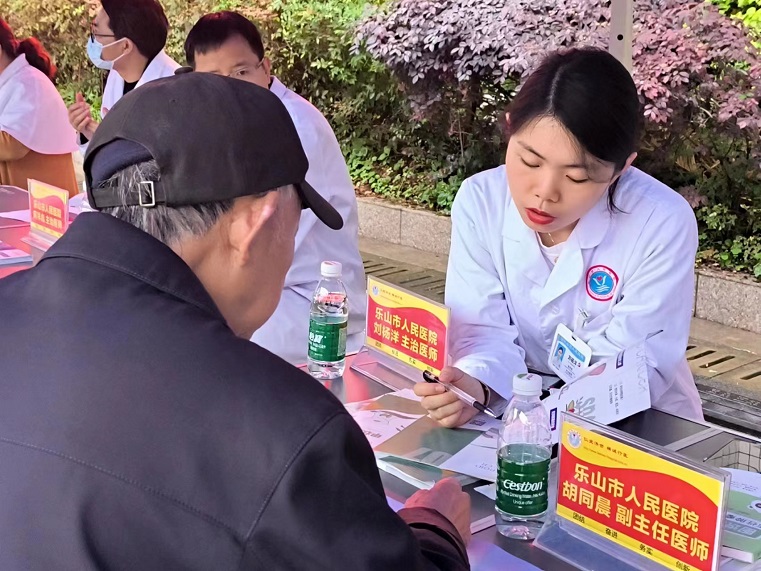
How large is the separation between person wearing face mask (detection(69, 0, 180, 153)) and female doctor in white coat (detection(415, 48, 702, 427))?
2.14 m

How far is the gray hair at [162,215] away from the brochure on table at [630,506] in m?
0.65

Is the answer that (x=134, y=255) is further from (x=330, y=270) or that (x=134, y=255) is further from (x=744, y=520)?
(x=330, y=270)

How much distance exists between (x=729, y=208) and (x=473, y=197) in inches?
115

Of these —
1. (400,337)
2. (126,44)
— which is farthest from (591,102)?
(126,44)

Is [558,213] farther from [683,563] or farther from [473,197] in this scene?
[683,563]

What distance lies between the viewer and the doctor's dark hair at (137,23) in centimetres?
371

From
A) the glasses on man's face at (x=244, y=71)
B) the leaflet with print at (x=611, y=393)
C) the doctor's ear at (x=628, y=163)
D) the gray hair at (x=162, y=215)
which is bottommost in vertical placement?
the leaflet with print at (x=611, y=393)

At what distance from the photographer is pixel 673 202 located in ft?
6.26

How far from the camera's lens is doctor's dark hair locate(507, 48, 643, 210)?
1.73 metres

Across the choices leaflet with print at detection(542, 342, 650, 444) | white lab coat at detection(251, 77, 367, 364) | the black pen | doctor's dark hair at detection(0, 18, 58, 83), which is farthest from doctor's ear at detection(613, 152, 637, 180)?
doctor's dark hair at detection(0, 18, 58, 83)

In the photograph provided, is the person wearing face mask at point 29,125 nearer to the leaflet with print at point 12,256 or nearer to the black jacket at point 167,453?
the leaflet with print at point 12,256

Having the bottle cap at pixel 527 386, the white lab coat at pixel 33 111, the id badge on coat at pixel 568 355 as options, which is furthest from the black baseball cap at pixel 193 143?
the white lab coat at pixel 33 111

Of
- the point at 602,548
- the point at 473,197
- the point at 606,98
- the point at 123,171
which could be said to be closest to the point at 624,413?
the point at 602,548

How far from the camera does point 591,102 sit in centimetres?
173
